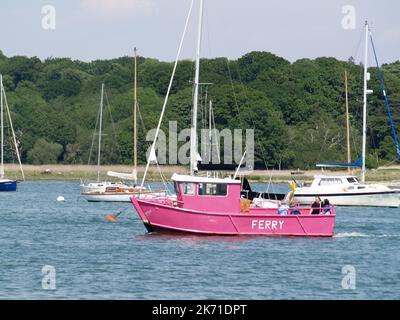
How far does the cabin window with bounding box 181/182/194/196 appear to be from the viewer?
1815 inches

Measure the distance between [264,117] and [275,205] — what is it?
71.8 m

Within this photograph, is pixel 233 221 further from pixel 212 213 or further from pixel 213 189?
pixel 213 189

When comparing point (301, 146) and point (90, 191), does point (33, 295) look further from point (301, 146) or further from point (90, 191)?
point (301, 146)

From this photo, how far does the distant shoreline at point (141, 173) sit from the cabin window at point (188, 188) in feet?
193

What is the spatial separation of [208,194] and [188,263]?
6397 millimetres

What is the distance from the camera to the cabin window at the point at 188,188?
151 feet

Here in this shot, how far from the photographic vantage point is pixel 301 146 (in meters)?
124

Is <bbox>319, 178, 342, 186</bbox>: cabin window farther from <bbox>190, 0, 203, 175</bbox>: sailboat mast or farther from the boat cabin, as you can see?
the boat cabin

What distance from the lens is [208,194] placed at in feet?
151

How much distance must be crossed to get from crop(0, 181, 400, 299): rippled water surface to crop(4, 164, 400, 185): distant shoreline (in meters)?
53.9

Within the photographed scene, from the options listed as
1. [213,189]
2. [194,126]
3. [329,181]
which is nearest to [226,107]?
[329,181]

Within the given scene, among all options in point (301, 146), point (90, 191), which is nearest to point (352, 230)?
point (90, 191)

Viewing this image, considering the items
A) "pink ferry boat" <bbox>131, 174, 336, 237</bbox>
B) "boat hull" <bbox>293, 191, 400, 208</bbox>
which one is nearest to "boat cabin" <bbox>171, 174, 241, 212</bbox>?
"pink ferry boat" <bbox>131, 174, 336, 237</bbox>
